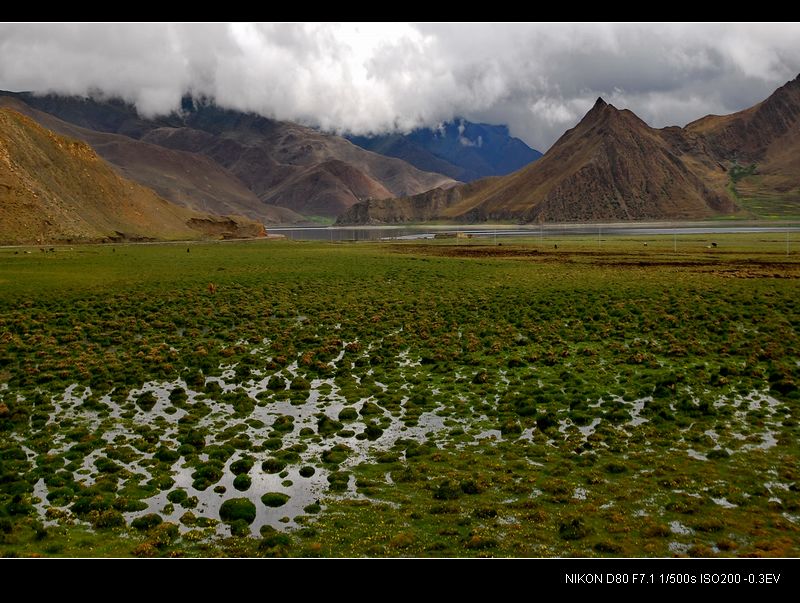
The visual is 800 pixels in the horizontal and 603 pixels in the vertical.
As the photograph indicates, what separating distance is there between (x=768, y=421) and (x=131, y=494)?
1497 cm

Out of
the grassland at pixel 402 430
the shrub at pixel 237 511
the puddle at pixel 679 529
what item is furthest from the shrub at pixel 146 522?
the puddle at pixel 679 529

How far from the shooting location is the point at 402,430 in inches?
618

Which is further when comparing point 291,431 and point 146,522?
point 291,431

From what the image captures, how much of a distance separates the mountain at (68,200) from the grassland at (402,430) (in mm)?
85515

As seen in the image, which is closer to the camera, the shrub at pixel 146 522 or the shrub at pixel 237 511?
the shrub at pixel 146 522

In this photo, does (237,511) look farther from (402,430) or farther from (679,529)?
(679,529)

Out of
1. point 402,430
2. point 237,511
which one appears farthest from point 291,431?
point 237,511

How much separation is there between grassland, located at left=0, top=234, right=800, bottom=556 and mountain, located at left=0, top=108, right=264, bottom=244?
281ft

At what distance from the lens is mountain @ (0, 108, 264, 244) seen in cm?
10612

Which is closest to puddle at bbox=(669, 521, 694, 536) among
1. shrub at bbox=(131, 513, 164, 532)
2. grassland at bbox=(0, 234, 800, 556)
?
grassland at bbox=(0, 234, 800, 556)

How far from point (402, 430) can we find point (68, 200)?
13120 centimetres

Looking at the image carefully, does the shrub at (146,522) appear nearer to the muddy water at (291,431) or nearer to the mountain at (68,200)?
the muddy water at (291,431)

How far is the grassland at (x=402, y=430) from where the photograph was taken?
10.1 metres

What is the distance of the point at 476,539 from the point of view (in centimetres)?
962
